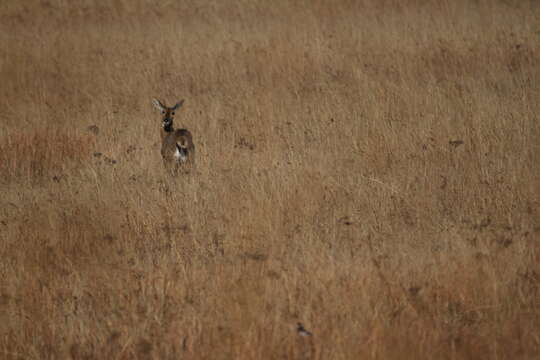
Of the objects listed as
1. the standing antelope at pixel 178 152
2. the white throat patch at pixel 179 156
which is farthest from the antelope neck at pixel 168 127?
the white throat patch at pixel 179 156

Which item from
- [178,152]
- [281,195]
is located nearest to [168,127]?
[178,152]

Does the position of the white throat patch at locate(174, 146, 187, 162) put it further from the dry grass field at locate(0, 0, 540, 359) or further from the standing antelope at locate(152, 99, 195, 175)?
the dry grass field at locate(0, 0, 540, 359)

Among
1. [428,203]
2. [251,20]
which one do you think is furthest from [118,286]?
[251,20]

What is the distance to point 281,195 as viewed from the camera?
4773 millimetres

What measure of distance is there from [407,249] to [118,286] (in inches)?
72.3

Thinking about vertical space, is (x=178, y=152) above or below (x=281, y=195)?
above

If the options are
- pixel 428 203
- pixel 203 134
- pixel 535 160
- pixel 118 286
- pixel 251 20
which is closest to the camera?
pixel 118 286

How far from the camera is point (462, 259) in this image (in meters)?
3.55

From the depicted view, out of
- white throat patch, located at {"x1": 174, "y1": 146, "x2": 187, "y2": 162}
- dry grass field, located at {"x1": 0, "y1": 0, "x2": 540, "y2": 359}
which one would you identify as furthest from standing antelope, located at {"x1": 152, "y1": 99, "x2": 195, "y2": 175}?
dry grass field, located at {"x1": 0, "y1": 0, "x2": 540, "y2": 359}

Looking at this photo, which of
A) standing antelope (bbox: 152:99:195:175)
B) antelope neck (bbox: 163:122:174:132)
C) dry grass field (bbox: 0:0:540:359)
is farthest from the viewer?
antelope neck (bbox: 163:122:174:132)

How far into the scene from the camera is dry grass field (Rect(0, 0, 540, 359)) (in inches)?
123

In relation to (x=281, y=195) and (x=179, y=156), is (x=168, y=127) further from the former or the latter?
(x=281, y=195)

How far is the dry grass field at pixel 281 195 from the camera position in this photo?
10.3 feet

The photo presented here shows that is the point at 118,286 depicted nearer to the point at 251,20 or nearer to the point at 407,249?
the point at 407,249
